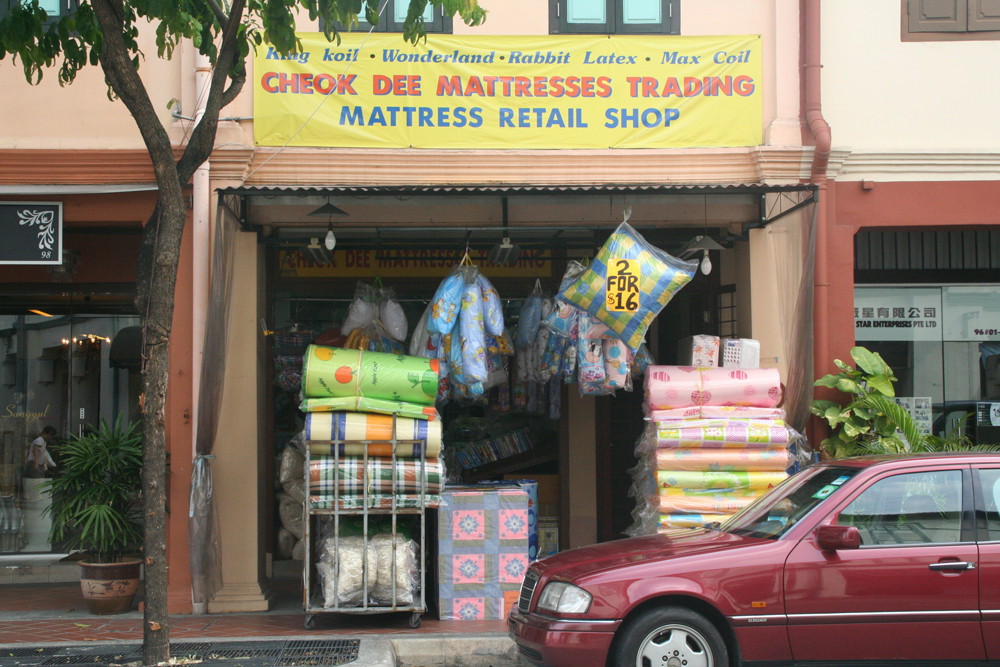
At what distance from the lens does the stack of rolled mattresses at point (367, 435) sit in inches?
301

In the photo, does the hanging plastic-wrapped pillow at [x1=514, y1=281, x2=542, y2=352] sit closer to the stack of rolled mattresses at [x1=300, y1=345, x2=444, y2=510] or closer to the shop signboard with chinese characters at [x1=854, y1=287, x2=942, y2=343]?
the stack of rolled mattresses at [x1=300, y1=345, x2=444, y2=510]

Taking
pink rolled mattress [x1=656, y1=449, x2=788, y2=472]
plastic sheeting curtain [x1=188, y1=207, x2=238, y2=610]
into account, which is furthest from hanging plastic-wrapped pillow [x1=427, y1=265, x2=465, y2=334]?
pink rolled mattress [x1=656, y1=449, x2=788, y2=472]

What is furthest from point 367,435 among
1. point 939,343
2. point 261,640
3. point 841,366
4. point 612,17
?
point 939,343

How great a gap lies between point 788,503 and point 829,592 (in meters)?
0.77

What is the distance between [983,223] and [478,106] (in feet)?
16.9

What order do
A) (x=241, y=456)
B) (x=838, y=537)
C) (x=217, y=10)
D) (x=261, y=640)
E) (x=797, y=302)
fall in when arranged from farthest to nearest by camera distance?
(x=241, y=456), (x=797, y=302), (x=261, y=640), (x=217, y=10), (x=838, y=537)

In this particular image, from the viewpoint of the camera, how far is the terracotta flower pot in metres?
8.37

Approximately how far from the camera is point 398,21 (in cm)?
913

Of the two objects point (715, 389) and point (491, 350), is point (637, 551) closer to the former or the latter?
point (715, 389)

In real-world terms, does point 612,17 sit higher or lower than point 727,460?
higher

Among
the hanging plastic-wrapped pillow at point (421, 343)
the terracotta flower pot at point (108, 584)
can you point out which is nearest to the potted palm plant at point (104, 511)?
the terracotta flower pot at point (108, 584)

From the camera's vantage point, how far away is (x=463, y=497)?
320 inches

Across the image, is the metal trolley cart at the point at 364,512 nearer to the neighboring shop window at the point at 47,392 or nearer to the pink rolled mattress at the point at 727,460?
the pink rolled mattress at the point at 727,460

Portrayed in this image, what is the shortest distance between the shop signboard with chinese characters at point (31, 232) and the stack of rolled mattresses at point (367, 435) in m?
2.91
